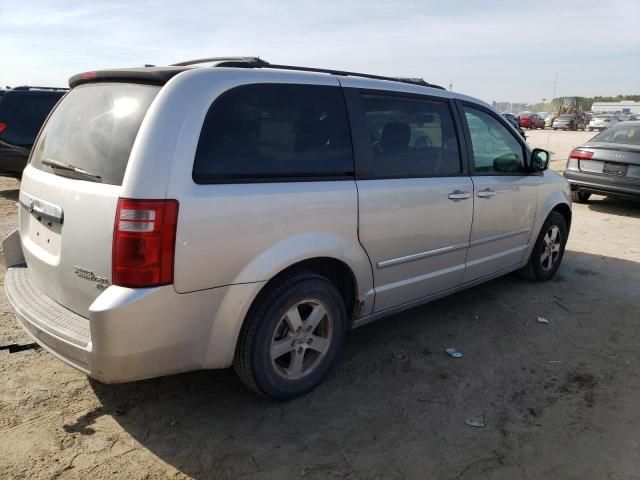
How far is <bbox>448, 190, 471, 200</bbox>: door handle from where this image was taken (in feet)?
12.4

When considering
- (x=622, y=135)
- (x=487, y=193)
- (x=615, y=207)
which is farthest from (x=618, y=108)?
(x=487, y=193)

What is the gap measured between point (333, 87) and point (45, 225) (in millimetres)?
1802

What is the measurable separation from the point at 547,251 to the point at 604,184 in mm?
4219

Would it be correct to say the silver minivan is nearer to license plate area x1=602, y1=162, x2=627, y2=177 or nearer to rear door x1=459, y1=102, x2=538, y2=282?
rear door x1=459, y1=102, x2=538, y2=282

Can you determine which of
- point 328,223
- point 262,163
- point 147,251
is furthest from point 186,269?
point 328,223

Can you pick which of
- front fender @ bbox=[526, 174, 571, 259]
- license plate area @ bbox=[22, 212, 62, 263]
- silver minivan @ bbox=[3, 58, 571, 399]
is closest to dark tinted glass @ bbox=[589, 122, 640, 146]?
front fender @ bbox=[526, 174, 571, 259]

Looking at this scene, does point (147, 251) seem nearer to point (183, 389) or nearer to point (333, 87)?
point (183, 389)

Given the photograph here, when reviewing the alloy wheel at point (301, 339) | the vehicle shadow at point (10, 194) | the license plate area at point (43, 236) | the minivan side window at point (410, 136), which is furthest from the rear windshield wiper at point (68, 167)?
the vehicle shadow at point (10, 194)

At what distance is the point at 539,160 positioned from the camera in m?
4.75

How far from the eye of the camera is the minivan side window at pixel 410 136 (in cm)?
337

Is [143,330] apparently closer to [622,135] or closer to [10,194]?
[10,194]

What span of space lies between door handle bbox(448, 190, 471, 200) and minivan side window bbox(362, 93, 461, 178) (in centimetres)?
15

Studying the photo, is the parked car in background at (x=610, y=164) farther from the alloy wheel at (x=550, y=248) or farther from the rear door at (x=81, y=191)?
the rear door at (x=81, y=191)

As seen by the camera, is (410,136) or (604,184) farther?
(604,184)
